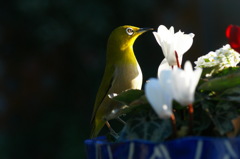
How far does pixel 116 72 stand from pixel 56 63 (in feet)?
9.06

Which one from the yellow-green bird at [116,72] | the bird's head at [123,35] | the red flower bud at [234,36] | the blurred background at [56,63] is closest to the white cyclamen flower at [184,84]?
the red flower bud at [234,36]

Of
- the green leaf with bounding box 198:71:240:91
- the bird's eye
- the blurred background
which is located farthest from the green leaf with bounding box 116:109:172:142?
the blurred background

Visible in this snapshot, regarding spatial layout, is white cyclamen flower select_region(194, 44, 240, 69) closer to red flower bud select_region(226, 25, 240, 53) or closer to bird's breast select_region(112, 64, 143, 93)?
red flower bud select_region(226, 25, 240, 53)

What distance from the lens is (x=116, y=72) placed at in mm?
1801

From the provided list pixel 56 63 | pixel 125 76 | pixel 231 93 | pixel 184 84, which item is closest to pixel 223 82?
pixel 231 93

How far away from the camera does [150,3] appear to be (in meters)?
4.57

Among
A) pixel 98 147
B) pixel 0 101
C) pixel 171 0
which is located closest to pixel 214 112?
pixel 98 147

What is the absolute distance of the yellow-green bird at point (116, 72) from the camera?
5.64 feet

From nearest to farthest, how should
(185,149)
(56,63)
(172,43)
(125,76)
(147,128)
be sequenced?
(185,149), (147,128), (172,43), (125,76), (56,63)

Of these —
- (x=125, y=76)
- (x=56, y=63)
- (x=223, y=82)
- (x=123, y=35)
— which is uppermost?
(x=223, y=82)

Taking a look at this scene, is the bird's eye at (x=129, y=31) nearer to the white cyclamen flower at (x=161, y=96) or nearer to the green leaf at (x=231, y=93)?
the green leaf at (x=231, y=93)

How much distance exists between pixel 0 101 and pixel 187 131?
12.3ft

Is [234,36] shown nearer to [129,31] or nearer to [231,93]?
[231,93]

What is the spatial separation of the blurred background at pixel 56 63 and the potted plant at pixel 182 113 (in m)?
3.16
